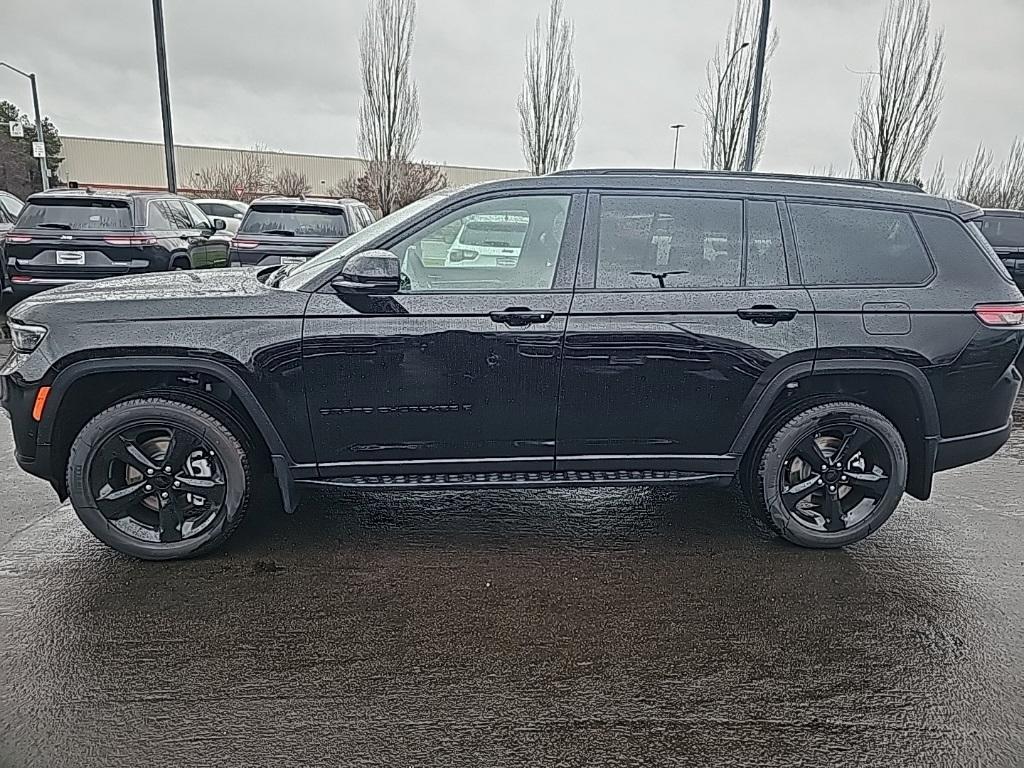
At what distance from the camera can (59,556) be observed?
3.59 metres

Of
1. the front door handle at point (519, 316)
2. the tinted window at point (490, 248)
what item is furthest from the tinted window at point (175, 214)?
the front door handle at point (519, 316)

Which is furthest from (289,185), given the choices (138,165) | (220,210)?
(138,165)

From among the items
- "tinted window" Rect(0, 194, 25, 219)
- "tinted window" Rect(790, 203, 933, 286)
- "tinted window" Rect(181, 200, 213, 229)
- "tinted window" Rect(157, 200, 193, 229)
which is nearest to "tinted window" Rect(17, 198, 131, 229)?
"tinted window" Rect(157, 200, 193, 229)

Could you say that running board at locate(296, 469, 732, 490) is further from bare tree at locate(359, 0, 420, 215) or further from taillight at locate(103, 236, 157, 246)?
bare tree at locate(359, 0, 420, 215)

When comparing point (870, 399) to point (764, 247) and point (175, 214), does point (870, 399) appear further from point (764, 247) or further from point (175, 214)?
point (175, 214)

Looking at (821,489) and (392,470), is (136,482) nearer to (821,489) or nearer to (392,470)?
(392,470)

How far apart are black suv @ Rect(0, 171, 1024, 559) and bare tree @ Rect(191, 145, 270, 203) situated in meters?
31.3

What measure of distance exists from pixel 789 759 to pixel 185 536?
274cm

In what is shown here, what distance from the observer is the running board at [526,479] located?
3.62 metres

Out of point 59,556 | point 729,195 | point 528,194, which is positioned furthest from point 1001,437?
point 59,556

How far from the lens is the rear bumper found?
3.79 m

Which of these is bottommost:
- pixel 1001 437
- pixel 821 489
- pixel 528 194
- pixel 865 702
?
pixel 865 702

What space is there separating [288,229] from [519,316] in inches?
276

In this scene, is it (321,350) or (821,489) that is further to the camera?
(821,489)
